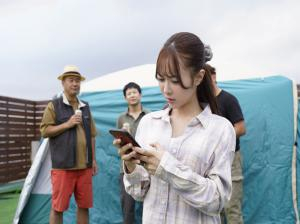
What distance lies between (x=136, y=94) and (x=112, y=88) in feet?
3.02

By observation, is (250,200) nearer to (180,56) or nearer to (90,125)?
(90,125)

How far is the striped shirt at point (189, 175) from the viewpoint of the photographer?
3.39 ft

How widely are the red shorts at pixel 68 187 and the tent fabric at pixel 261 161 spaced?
61 centimetres

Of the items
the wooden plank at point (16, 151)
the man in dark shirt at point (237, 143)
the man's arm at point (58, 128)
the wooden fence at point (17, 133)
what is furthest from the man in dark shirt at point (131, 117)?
the wooden plank at point (16, 151)

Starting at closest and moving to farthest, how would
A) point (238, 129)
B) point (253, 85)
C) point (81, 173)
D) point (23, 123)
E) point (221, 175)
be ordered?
point (221, 175) < point (238, 129) < point (81, 173) < point (253, 85) < point (23, 123)

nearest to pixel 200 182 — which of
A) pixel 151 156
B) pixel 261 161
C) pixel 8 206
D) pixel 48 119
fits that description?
pixel 151 156

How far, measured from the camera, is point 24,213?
3.91m

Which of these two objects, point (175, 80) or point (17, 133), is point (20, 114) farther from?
point (175, 80)

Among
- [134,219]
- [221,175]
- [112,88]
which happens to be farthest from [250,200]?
[221,175]

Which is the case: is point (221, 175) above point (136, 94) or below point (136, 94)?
below

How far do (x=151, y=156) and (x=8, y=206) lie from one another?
14.6ft

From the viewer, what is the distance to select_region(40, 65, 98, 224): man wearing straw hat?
3.01m

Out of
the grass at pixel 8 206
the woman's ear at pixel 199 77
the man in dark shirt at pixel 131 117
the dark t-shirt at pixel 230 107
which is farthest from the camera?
the grass at pixel 8 206

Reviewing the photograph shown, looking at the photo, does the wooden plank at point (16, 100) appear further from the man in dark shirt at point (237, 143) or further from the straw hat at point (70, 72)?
the man in dark shirt at point (237, 143)
